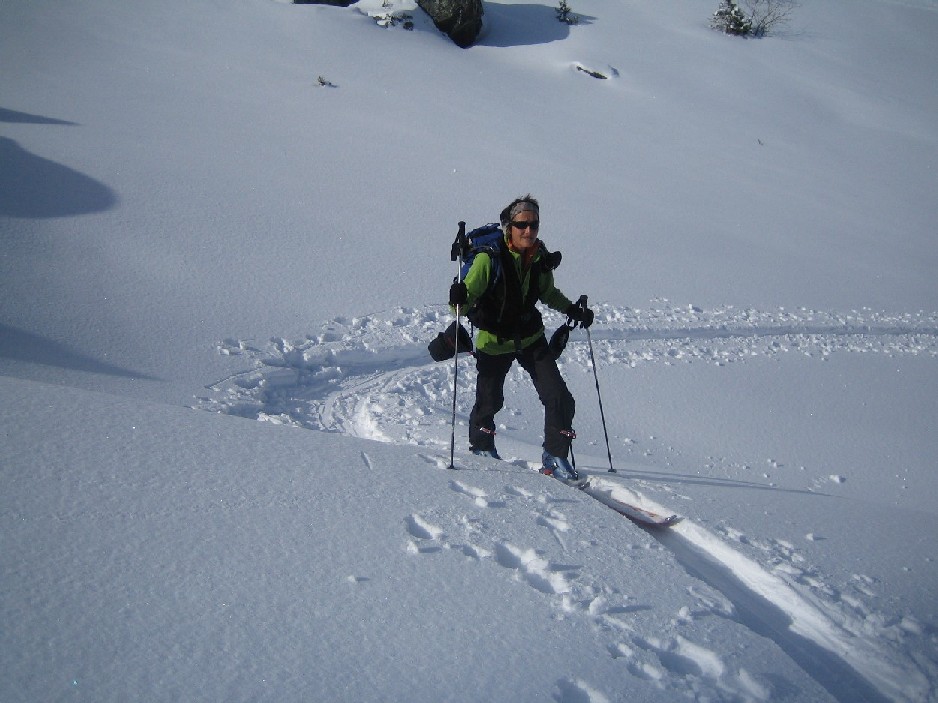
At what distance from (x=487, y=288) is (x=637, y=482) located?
146cm

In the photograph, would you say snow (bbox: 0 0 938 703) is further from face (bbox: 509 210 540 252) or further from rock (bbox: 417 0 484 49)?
rock (bbox: 417 0 484 49)

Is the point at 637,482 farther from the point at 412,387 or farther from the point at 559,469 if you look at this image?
the point at 412,387

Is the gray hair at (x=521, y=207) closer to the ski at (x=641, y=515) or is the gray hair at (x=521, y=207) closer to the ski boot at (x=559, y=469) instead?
the ski boot at (x=559, y=469)

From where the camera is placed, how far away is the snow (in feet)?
5.28

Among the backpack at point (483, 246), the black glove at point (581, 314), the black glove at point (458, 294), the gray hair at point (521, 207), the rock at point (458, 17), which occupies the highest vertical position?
the rock at point (458, 17)

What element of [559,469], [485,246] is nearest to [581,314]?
[485,246]

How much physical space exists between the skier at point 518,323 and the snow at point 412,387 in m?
0.32

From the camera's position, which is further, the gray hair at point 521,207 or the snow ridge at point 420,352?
the snow ridge at point 420,352

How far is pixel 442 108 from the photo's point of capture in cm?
1236

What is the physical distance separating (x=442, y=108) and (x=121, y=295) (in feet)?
29.5

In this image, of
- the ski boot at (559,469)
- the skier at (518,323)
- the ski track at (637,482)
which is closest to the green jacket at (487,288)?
the skier at (518,323)

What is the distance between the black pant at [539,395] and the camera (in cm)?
340

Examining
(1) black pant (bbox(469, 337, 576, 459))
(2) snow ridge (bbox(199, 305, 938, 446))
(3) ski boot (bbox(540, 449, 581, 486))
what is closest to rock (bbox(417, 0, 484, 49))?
(2) snow ridge (bbox(199, 305, 938, 446))

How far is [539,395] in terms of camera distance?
351cm
